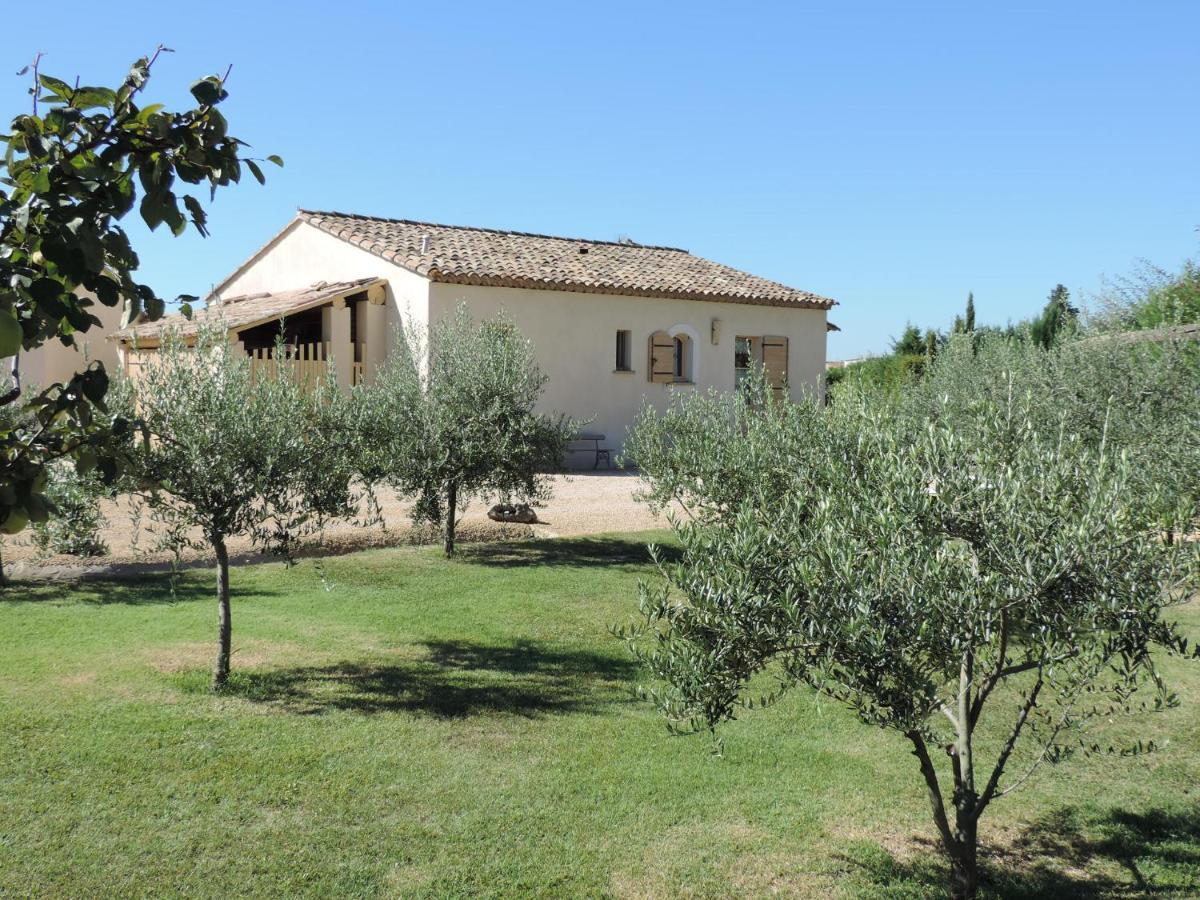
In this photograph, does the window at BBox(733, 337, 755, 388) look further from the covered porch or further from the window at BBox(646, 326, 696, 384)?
the covered porch

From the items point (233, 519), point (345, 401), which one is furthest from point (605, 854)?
point (345, 401)

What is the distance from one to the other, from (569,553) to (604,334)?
32.2 ft

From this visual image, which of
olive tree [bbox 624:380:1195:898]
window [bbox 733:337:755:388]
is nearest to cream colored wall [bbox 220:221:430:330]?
window [bbox 733:337:755:388]

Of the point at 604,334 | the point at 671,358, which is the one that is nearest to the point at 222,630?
the point at 604,334

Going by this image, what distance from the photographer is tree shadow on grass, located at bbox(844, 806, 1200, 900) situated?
476cm

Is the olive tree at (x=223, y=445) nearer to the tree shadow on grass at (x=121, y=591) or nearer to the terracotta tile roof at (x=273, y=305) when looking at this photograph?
the tree shadow on grass at (x=121, y=591)

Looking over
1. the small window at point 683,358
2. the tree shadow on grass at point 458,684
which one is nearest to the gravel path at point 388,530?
the tree shadow on grass at point 458,684

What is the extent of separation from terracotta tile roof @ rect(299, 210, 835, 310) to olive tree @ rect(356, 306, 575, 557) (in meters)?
7.12

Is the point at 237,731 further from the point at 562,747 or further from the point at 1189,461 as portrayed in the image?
the point at 1189,461

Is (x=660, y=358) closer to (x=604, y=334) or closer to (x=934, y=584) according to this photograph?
(x=604, y=334)

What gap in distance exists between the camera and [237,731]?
646 cm

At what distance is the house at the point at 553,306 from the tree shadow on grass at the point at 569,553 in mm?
6832

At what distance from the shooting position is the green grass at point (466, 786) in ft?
15.7

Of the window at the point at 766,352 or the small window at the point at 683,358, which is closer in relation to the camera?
the small window at the point at 683,358
